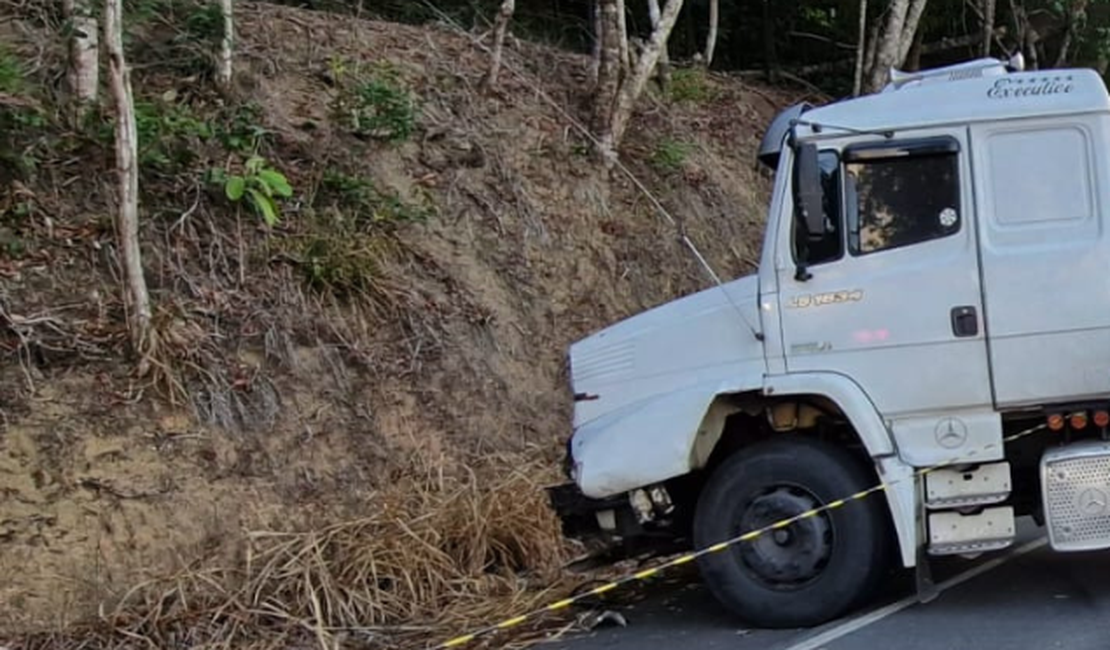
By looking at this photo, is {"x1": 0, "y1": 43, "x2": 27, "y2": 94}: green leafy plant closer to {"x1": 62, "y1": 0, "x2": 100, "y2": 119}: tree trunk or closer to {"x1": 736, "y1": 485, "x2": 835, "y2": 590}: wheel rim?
{"x1": 62, "y1": 0, "x2": 100, "y2": 119}: tree trunk

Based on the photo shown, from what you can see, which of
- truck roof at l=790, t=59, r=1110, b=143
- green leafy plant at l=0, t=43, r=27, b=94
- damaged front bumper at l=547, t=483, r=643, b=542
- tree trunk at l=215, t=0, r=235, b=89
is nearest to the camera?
truck roof at l=790, t=59, r=1110, b=143

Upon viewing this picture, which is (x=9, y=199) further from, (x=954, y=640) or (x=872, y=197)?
(x=954, y=640)

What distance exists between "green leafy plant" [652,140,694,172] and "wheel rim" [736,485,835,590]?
768 centimetres

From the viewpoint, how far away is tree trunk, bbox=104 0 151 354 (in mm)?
8320

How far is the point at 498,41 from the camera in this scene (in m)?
12.7

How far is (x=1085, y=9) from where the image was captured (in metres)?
17.2

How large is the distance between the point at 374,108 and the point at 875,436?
6.76 m

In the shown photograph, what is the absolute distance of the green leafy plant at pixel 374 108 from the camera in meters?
11.5

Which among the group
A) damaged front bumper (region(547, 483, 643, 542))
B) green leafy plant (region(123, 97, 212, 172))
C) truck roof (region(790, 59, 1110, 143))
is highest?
green leafy plant (region(123, 97, 212, 172))

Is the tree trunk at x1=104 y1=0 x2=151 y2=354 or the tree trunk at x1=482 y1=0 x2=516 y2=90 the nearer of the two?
the tree trunk at x1=104 y1=0 x2=151 y2=354

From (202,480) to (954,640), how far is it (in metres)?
4.98

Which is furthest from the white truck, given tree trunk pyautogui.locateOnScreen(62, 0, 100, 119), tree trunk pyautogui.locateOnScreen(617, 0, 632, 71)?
tree trunk pyautogui.locateOnScreen(617, 0, 632, 71)

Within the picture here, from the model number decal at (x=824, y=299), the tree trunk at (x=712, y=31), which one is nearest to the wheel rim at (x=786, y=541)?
the model number decal at (x=824, y=299)

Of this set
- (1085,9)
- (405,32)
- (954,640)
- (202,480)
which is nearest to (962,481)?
(954,640)
